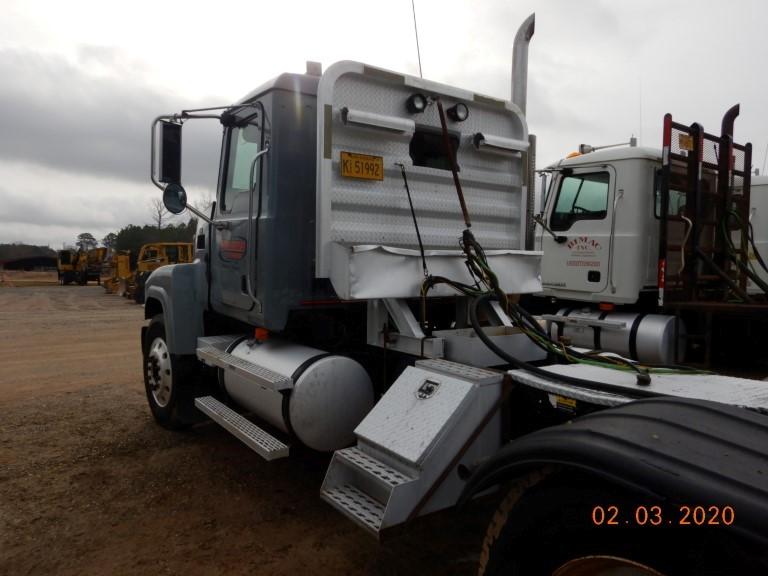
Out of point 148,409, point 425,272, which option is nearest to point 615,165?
point 425,272

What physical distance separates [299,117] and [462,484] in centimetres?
250

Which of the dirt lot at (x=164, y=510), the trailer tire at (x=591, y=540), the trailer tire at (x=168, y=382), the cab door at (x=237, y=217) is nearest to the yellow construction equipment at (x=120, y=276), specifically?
the dirt lot at (x=164, y=510)

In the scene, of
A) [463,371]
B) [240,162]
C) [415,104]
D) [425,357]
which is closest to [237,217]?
[240,162]

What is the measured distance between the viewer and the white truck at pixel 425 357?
60.9 inches

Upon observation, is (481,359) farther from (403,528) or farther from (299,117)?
(299,117)

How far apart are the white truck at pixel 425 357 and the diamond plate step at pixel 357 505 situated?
0.04 ft

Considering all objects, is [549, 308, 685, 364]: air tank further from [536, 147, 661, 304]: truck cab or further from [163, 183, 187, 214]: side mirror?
[163, 183, 187, 214]: side mirror

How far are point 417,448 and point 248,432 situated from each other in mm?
1510

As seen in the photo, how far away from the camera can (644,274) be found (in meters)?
6.53

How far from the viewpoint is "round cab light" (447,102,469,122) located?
3.76 metres

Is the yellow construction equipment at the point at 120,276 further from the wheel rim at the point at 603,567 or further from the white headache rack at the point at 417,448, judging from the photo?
the wheel rim at the point at 603,567

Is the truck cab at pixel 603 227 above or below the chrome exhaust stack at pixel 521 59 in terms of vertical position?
below

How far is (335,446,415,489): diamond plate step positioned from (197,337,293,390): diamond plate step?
722 mm

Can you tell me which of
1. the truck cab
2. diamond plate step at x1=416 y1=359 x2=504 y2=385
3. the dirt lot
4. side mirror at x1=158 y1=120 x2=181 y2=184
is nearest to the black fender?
diamond plate step at x1=416 y1=359 x2=504 y2=385
